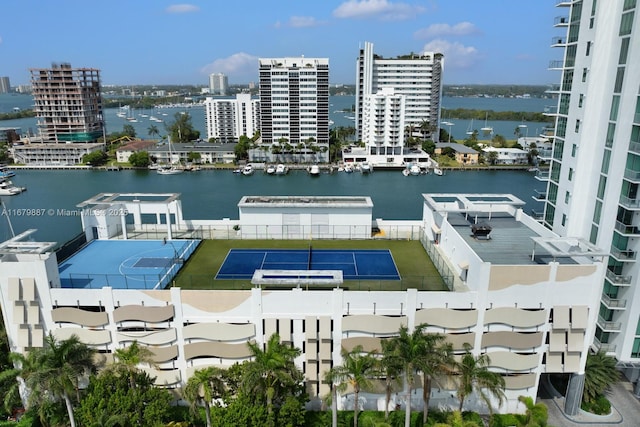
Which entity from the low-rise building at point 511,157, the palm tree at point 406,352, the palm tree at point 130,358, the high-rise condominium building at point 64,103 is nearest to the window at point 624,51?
the palm tree at point 406,352

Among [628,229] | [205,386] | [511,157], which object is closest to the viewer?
[205,386]

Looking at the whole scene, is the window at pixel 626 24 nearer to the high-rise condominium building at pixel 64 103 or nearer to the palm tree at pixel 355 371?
the palm tree at pixel 355 371

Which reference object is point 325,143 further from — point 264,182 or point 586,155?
point 586,155

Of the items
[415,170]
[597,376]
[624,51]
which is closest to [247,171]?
[415,170]

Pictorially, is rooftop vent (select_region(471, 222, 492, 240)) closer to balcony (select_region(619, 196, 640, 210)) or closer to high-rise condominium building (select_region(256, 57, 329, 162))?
balcony (select_region(619, 196, 640, 210))

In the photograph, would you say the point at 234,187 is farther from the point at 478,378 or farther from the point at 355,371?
the point at 478,378

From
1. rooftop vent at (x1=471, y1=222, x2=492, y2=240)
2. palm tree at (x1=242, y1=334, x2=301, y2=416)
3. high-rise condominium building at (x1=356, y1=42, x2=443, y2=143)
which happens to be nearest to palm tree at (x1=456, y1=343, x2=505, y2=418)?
palm tree at (x1=242, y1=334, x2=301, y2=416)
